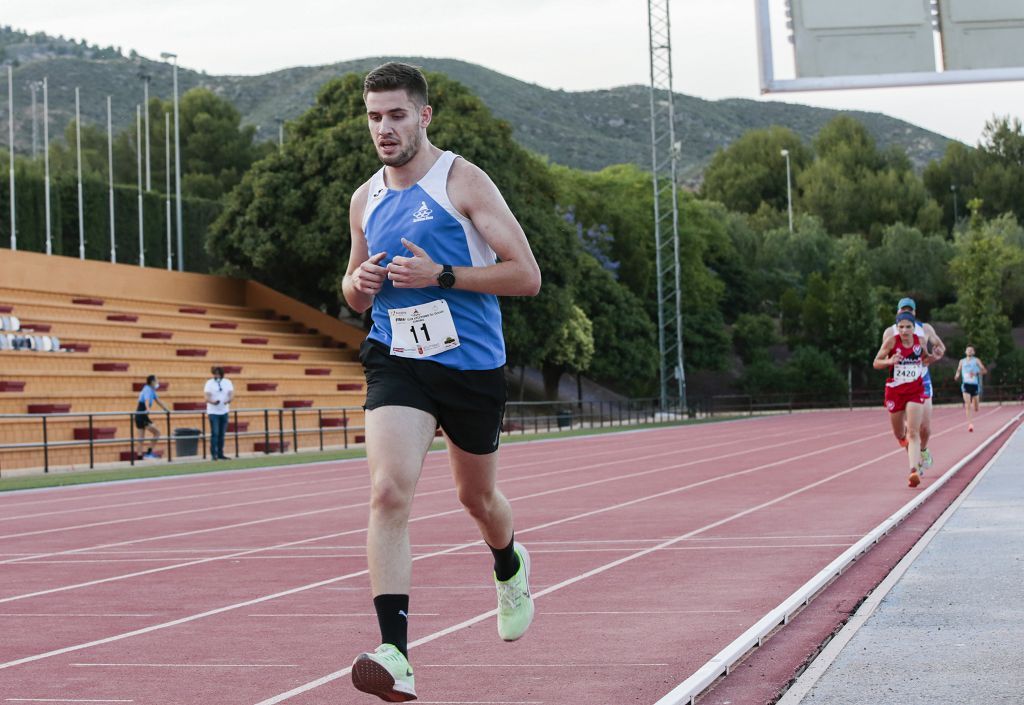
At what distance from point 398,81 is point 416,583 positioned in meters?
4.32

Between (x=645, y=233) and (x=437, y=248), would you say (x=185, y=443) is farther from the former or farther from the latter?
(x=645, y=233)

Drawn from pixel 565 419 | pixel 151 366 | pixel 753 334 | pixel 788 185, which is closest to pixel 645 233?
pixel 753 334

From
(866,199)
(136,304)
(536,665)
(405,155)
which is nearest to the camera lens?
(405,155)

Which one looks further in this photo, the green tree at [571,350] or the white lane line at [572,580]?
the green tree at [571,350]

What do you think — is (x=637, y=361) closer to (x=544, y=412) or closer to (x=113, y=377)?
(x=544, y=412)

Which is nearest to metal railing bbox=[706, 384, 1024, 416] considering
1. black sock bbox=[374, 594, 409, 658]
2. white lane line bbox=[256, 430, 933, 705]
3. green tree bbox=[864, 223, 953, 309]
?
green tree bbox=[864, 223, 953, 309]

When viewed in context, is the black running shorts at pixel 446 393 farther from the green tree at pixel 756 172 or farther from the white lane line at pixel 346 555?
the green tree at pixel 756 172

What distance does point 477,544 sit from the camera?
11.4m

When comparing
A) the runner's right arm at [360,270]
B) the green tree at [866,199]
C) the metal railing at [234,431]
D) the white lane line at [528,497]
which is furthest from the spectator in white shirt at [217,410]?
the green tree at [866,199]

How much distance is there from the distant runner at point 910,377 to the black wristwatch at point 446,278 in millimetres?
10652

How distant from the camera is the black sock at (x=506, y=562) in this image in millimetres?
6023

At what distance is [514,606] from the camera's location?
19.9ft

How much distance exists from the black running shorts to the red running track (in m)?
0.94

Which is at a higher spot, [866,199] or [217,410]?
[866,199]
